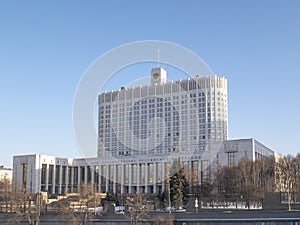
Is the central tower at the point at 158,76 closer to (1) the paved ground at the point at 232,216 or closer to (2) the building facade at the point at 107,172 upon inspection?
(2) the building facade at the point at 107,172

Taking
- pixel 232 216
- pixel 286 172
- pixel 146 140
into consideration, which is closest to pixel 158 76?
pixel 146 140

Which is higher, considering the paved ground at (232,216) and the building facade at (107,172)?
the building facade at (107,172)

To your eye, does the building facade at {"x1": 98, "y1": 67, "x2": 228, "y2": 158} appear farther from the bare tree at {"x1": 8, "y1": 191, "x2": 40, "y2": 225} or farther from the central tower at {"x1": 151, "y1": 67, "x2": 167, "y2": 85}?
the bare tree at {"x1": 8, "y1": 191, "x2": 40, "y2": 225}

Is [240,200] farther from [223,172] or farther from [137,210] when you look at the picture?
[137,210]

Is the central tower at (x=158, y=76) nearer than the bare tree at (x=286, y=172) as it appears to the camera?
No

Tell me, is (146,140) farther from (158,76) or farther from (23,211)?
(23,211)

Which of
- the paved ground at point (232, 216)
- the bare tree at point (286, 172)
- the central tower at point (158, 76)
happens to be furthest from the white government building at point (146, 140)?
the paved ground at point (232, 216)

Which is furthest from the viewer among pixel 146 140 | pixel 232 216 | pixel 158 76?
pixel 158 76

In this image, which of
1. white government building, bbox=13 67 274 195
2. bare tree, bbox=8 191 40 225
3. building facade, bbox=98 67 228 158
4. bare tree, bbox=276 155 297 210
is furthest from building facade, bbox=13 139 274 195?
bare tree, bbox=8 191 40 225

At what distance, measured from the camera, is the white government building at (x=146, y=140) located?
6806 centimetres

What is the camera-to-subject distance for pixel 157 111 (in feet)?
285

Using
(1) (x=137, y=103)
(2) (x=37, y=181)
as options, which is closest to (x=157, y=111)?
(1) (x=137, y=103)

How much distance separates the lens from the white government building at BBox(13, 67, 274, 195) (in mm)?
68062

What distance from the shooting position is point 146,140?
81.5 m
